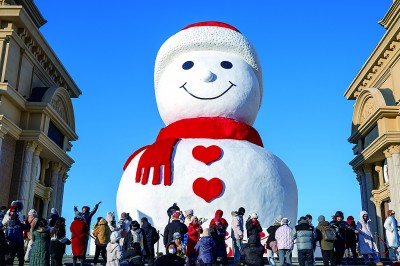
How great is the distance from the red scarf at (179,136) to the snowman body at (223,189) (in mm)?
272

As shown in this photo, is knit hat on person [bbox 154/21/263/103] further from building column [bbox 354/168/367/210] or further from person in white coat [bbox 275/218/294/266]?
building column [bbox 354/168/367/210]

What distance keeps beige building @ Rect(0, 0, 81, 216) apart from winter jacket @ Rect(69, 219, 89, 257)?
960cm

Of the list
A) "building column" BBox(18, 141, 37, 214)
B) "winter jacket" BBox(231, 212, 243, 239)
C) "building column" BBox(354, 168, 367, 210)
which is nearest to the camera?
"winter jacket" BBox(231, 212, 243, 239)

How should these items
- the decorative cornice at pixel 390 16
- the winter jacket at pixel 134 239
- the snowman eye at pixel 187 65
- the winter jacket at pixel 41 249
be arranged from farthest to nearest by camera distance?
the decorative cornice at pixel 390 16
the snowman eye at pixel 187 65
the winter jacket at pixel 134 239
the winter jacket at pixel 41 249

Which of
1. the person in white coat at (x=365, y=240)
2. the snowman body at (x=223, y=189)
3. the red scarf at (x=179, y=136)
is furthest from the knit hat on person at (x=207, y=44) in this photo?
the person in white coat at (x=365, y=240)

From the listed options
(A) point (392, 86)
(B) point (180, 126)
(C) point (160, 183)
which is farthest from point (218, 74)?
(A) point (392, 86)

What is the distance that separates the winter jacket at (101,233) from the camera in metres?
11.7

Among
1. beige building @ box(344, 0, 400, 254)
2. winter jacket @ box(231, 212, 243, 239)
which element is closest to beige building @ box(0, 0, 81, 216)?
winter jacket @ box(231, 212, 243, 239)

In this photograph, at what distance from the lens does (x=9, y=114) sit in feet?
66.5

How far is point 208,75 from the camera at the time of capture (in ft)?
52.9

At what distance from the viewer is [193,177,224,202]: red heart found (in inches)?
578

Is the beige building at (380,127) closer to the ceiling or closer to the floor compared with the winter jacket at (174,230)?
closer to the ceiling

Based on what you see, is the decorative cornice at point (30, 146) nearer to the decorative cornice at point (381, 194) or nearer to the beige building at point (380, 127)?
the beige building at point (380, 127)

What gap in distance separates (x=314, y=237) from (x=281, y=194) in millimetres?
4403
